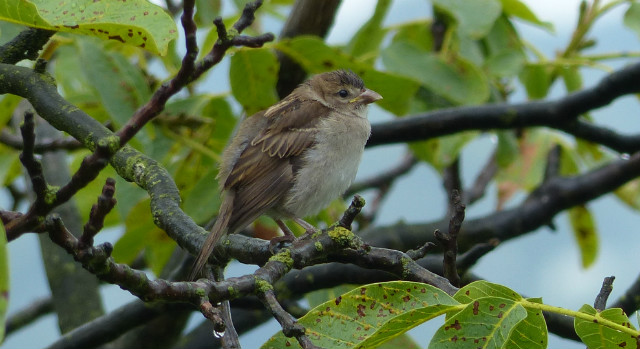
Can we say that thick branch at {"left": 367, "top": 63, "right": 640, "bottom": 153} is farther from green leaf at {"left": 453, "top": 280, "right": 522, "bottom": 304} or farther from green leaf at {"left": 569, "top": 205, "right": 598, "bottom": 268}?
green leaf at {"left": 453, "top": 280, "right": 522, "bottom": 304}

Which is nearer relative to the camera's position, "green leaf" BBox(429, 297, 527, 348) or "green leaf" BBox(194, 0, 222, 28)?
"green leaf" BBox(429, 297, 527, 348)

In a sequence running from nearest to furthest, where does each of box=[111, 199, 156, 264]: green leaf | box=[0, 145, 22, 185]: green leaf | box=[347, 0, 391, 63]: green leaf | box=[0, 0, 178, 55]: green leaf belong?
box=[0, 0, 178, 55]: green leaf
box=[111, 199, 156, 264]: green leaf
box=[0, 145, 22, 185]: green leaf
box=[347, 0, 391, 63]: green leaf

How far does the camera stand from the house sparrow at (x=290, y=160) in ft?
13.0

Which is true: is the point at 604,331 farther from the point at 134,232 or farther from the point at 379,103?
the point at 134,232

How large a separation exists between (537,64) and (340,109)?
1.14m

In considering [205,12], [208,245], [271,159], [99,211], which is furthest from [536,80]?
[99,211]

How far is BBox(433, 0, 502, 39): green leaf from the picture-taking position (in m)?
4.00

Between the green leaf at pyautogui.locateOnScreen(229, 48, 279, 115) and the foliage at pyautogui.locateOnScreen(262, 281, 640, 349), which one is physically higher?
the green leaf at pyautogui.locateOnScreen(229, 48, 279, 115)

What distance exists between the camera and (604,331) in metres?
2.02

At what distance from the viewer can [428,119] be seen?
14.9 ft

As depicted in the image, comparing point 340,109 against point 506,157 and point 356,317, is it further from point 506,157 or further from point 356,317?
point 356,317

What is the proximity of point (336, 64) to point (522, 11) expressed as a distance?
1311 mm

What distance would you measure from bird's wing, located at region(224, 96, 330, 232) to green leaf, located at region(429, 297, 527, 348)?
6.01ft

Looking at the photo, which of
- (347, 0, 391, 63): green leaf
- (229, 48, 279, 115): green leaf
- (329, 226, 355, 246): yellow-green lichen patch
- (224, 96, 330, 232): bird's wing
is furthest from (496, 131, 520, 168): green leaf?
(329, 226, 355, 246): yellow-green lichen patch
